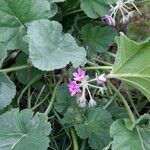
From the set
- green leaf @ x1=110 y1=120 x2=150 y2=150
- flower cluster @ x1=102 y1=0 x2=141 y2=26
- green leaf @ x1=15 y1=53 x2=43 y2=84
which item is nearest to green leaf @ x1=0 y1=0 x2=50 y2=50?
green leaf @ x1=15 y1=53 x2=43 y2=84

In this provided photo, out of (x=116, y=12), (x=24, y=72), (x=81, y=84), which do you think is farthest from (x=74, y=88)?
(x=116, y=12)

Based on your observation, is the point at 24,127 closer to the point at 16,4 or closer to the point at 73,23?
the point at 16,4

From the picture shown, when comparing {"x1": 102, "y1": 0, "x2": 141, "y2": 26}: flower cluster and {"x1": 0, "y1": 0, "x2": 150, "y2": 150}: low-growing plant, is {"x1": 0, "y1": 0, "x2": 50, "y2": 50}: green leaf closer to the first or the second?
{"x1": 0, "y1": 0, "x2": 150, "y2": 150}: low-growing plant

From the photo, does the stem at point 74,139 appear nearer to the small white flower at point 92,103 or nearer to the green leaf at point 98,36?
the small white flower at point 92,103

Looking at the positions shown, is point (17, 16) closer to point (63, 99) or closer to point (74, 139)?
point (63, 99)

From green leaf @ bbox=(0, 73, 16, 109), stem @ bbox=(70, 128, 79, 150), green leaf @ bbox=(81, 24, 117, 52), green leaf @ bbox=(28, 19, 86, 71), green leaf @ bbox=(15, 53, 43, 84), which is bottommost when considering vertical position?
stem @ bbox=(70, 128, 79, 150)

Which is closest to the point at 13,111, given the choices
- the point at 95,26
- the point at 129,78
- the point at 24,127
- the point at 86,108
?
the point at 24,127
